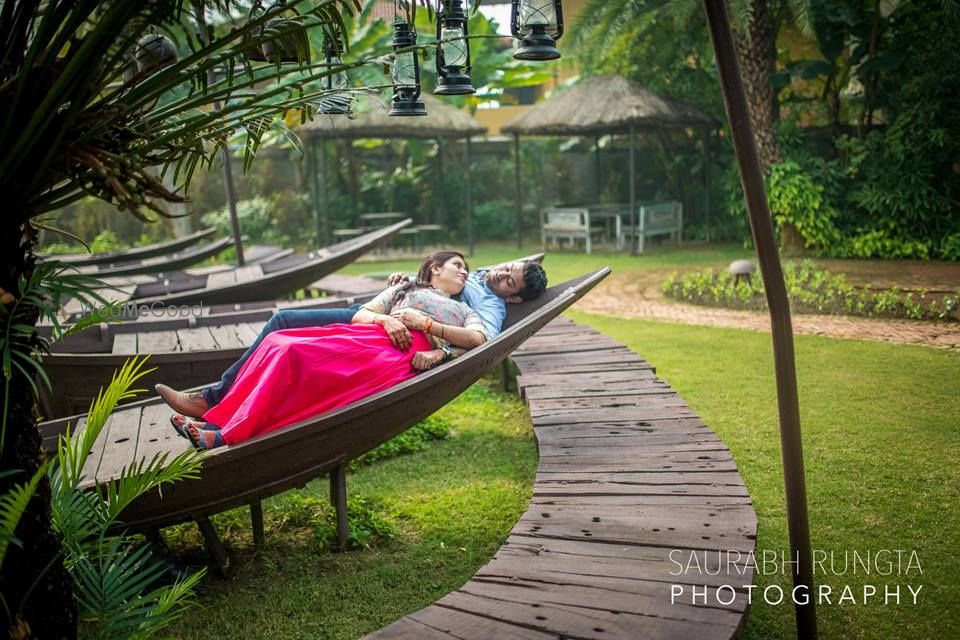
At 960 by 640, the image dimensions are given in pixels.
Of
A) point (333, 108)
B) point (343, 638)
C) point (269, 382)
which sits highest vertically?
point (333, 108)

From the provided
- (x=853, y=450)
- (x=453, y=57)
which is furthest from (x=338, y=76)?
(x=853, y=450)

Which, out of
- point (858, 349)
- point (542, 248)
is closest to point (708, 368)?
point (858, 349)

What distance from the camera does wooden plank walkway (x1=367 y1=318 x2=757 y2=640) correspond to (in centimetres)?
210

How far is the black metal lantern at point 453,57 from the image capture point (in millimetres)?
3285

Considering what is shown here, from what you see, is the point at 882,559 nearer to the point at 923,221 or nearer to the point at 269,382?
the point at 269,382

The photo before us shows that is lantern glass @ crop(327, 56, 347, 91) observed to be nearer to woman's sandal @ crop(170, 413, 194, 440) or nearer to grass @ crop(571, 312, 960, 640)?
woman's sandal @ crop(170, 413, 194, 440)

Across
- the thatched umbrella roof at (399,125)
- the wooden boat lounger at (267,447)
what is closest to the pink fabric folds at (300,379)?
the wooden boat lounger at (267,447)

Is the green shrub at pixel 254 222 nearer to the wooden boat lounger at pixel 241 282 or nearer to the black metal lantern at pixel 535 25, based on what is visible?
the wooden boat lounger at pixel 241 282

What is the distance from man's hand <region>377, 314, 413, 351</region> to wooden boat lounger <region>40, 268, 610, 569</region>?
262mm

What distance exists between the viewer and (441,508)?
3.70 m

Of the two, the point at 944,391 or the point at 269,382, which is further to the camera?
the point at 944,391

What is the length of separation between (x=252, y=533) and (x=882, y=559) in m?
2.47

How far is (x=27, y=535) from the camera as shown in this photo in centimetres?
175

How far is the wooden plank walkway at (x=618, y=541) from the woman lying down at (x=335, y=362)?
65 centimetres
